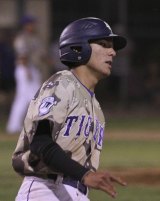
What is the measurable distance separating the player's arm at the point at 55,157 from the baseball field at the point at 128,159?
3474 mm

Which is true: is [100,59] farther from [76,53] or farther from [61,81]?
[61,81]

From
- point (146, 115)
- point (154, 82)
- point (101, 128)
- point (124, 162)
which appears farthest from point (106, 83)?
point (101, 128)

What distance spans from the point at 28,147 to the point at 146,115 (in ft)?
44.7

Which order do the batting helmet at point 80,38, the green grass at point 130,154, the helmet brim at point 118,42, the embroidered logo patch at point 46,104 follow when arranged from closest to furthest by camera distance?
1. the embroidered logo patch at point 46,104
2. the batting helmet at point 80,38
3. the helmet brim at point 118,42
4. the green grass at point 130,154

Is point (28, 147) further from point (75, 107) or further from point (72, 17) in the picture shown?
point (72, 17)

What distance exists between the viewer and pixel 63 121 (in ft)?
13.7

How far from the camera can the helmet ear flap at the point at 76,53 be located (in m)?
4.41

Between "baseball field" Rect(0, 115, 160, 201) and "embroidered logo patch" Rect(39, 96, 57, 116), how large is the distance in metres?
3.41

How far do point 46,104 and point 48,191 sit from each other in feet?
1.55

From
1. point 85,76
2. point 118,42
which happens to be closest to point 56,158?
point 85,76

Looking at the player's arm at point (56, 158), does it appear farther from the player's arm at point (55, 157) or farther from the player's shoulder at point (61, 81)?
the player's shoulder at point (61, 81)

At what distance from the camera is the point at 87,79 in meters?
4.49

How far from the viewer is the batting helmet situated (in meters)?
4.41

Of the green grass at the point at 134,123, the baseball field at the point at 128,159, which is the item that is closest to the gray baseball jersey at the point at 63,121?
the baseball field at the point at 128,159
